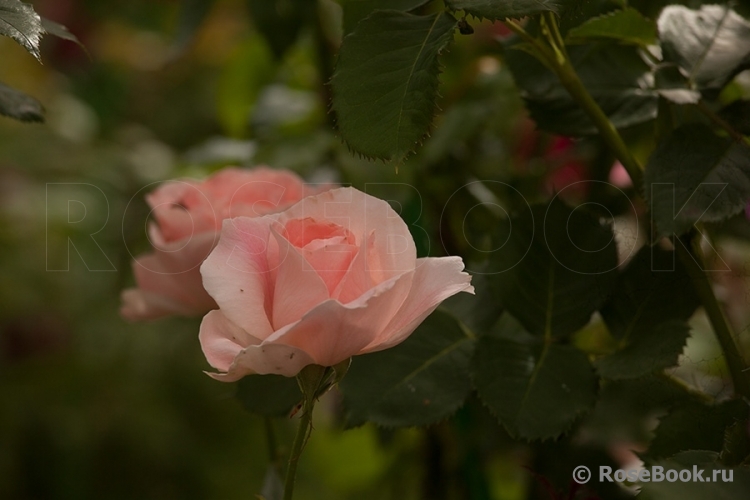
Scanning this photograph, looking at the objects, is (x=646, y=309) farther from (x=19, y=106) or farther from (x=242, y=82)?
(x=242, y=82)

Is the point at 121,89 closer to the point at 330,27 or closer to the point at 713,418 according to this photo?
the point at 330,27

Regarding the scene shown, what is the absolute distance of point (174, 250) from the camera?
410 mm

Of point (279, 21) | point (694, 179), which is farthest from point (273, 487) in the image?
point (279, 21)

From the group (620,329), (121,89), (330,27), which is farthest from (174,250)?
(121,89)

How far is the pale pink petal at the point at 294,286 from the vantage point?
0.87 feet

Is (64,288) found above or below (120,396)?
above

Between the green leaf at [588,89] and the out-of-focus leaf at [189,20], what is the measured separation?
37 cm

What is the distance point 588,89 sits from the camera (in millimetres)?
408

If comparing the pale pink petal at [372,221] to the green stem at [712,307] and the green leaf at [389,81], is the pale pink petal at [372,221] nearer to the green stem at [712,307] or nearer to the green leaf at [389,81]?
the green leaf at [389,81]

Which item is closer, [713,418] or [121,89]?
[713,418]

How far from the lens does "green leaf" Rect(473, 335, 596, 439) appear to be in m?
0.34

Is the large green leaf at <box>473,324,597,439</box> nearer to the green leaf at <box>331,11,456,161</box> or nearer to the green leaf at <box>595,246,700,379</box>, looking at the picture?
the green leaf at <box>595,246,700,379</box>

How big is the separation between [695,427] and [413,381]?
13 cm

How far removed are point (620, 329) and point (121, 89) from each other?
118cm
